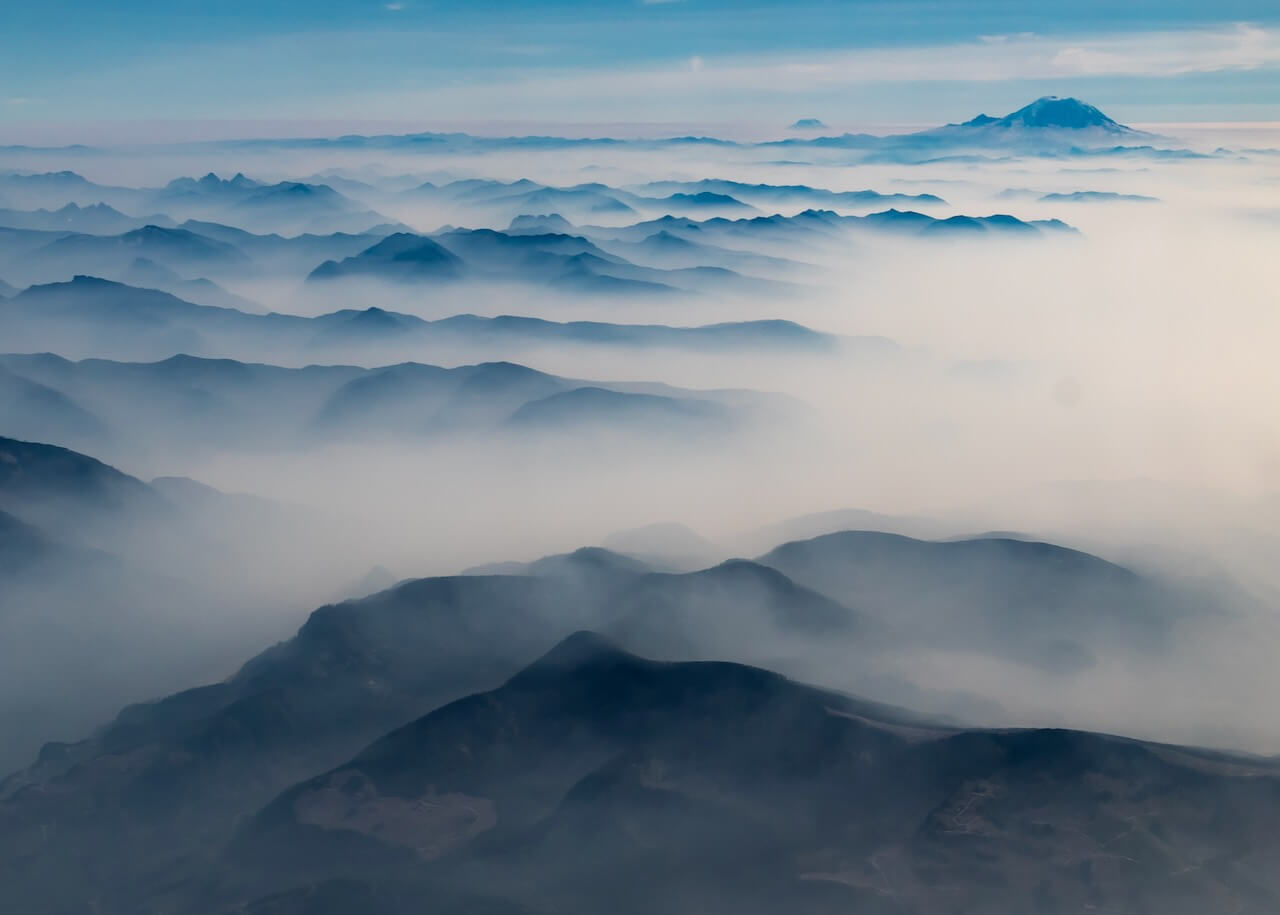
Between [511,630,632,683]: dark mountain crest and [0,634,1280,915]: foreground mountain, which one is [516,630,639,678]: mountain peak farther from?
[0,634,1280,915]: foreground mountain

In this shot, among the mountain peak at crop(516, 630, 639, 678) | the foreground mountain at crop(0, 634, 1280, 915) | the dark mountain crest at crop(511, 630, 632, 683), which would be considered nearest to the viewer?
the foreground mountain at crop(0, 634, 1280, 915)

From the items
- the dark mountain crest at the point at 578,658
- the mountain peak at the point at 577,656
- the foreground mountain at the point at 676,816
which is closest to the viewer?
the foreground mountain at the point at 676,816

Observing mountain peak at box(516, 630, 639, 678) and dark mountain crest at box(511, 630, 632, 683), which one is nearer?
dark mountain crest at box(511, 630, 632, 683)

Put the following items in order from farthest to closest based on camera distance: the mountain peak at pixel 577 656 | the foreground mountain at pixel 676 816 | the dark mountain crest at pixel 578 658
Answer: the mountain peak at pixel 577 656 → the dark mountain crest at pixel 578 658 → the foreground mountain at pixel 676 816

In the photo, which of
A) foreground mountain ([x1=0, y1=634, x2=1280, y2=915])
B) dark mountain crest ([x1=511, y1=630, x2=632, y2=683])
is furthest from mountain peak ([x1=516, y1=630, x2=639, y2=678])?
foreground mountain ([x1=0, y1=634, x2=1280, y2=915])

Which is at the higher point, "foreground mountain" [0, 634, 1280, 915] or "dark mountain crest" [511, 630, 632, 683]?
"dark mountain crest" [511, 630, 632, 683]

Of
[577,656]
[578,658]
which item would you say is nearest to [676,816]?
[578,658]

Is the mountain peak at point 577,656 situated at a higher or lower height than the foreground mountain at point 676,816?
higher

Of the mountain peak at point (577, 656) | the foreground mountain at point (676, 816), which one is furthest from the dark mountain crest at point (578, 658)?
the foreground mountain at point (676, 816)

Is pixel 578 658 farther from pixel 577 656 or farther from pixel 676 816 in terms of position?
pixel 676 816

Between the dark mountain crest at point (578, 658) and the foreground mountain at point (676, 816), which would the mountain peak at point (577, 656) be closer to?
the dark mountain crest at point (578, 658)

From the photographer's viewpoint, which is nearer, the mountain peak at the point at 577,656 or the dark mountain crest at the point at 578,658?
the dark mountain crest at the point at 578,658
